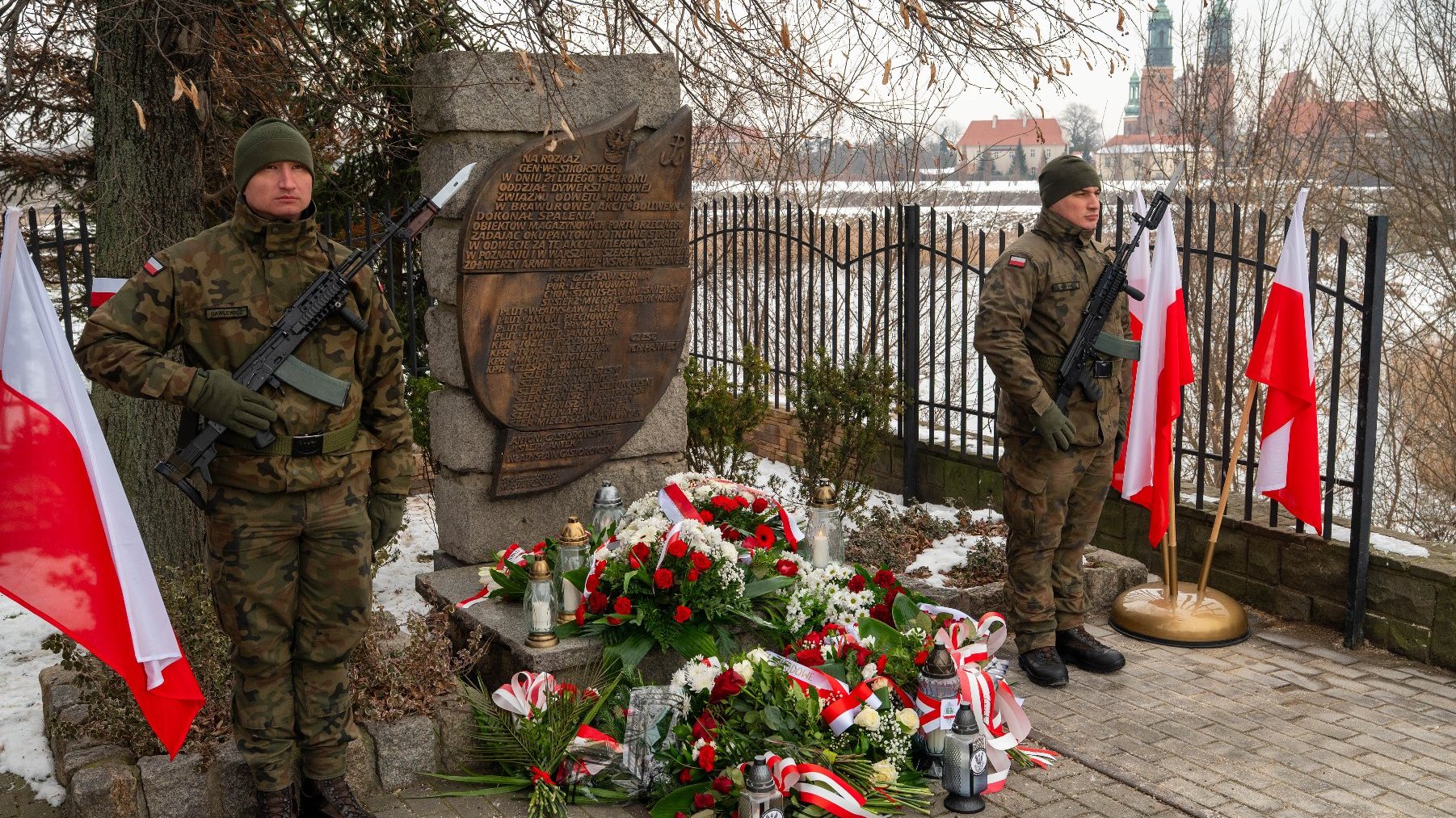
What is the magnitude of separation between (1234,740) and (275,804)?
336 cm

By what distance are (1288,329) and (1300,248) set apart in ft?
1.19

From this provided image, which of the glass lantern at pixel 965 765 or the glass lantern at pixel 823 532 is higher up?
the glass lantern at pixel 823 532

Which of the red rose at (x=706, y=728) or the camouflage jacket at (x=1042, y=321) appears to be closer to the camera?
the red rose at (x=706, y=728)

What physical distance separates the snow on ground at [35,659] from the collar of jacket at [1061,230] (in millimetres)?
2974

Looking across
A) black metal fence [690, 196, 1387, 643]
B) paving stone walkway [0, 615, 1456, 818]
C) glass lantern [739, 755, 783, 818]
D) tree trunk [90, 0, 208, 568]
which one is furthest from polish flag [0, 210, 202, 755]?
black metal fence [690, 196, 1387, 643]

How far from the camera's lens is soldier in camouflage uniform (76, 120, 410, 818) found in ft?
11.4

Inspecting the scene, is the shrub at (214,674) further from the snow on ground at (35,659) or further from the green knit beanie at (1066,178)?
the green knit beanie at (1066,178)

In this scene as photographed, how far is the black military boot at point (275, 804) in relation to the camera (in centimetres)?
371

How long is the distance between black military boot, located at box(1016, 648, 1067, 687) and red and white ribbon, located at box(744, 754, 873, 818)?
1.59 metres

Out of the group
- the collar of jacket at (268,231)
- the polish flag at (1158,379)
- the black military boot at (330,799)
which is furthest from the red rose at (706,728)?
the polish flag at (1158,379)

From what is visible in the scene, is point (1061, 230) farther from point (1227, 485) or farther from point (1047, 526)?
point (1227, 485)

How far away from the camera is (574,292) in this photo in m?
5.62

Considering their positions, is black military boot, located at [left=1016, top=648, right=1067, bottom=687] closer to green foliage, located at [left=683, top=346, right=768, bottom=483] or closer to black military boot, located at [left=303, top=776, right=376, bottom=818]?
green foliage, located at [left=683, top=346, right=768, bottom=483]

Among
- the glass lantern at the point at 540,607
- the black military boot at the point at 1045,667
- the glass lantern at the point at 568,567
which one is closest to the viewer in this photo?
the glass lantern at the point at 540,607
